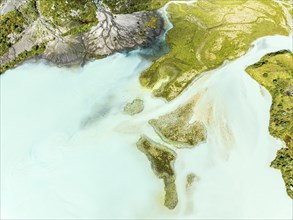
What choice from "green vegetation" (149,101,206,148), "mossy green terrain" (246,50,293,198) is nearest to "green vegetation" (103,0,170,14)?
"mossy green terrain" (246,50,293,198)

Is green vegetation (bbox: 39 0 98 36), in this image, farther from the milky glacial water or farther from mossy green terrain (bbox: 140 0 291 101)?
mossy green terrain (bbox: 140 0 291 101)

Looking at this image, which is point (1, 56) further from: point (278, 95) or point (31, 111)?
point (278, 95)

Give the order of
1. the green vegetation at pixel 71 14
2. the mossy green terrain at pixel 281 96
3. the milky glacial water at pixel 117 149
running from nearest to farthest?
1. the milky glacial water at pixel 117 149
2. the mossy green terrain at pixel 281 96
3. the green vegetation at pixel 71 14

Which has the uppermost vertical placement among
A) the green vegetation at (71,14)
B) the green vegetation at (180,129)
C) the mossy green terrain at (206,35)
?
the green vegetation at (71,14)

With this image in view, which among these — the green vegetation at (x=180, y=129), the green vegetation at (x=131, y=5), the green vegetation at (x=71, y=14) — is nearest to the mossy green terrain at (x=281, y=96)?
the green vegetation at (x=180, y=129)

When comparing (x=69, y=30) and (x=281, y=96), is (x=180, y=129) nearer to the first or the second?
(x=281, y=96)

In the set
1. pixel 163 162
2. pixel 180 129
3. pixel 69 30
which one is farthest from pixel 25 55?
pixel 163 162

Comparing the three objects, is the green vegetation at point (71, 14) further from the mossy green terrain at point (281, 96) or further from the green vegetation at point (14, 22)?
the mossy green terrain at point (281, 96)
